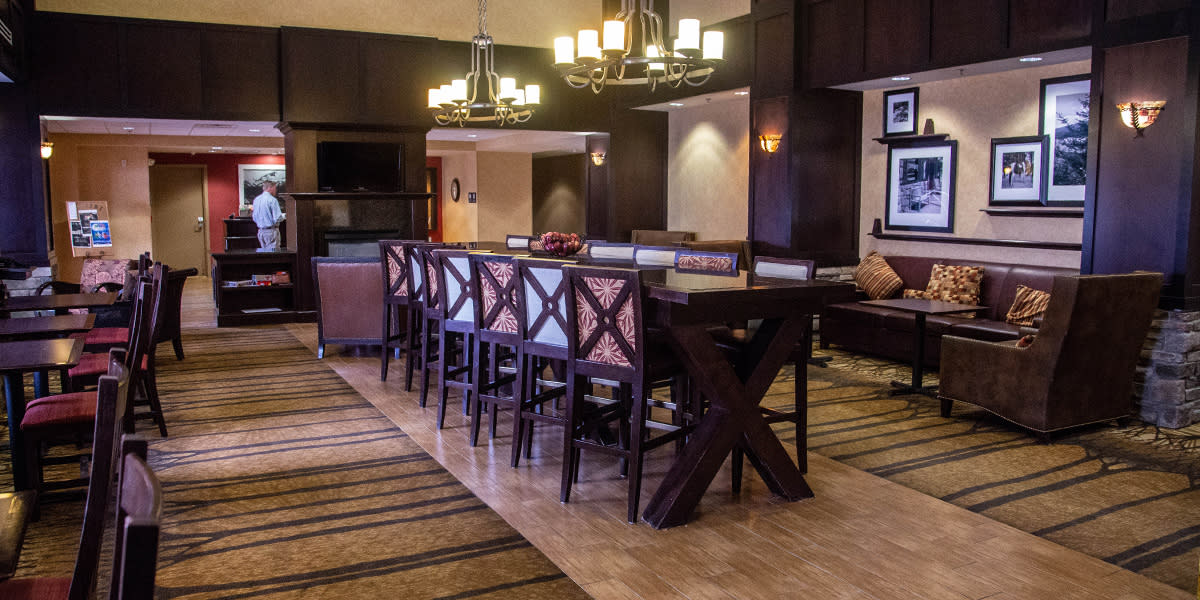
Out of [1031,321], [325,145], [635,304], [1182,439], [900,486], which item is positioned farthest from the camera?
[325,145]

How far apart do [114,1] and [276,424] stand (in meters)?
5.93

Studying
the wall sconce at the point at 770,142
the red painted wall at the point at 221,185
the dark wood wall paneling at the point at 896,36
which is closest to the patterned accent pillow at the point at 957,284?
the dark wood wall paneling at the point at 896,36

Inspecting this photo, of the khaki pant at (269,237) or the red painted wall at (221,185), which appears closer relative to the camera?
the khaki pant at (269,237)

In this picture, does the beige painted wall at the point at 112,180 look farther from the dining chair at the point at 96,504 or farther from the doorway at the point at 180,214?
the dining chair at the point at 96,504

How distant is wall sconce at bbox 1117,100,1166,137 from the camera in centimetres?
521

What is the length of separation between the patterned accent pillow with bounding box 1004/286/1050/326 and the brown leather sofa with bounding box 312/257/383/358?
5.01 m

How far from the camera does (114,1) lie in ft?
28.5

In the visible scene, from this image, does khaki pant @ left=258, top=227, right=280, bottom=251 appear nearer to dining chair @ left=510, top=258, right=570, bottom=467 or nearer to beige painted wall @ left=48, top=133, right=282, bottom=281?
beige painted wall @ left=48, top=133, right=282, bottom=281

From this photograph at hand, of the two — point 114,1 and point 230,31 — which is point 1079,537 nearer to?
point 230,31

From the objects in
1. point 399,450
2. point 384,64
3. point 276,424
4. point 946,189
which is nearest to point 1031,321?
point 946,189

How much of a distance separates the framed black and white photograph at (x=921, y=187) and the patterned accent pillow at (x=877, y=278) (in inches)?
16.9

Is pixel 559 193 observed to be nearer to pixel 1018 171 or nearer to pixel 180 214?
pixel 180 214

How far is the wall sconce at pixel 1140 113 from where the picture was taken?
5.21 m

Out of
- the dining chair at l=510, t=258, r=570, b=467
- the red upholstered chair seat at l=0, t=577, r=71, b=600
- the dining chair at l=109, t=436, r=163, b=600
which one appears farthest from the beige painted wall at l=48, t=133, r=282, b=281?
the dining chair at l=109, t=436, r=163, b=600
